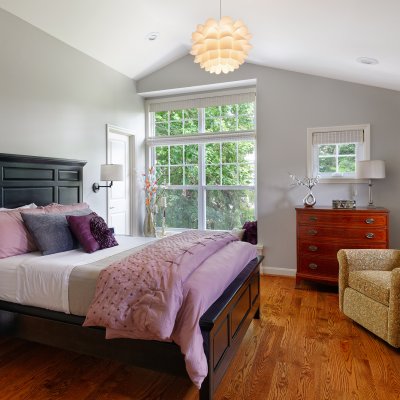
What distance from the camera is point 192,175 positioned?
518 cm

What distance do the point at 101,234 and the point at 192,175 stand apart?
257 centimetres

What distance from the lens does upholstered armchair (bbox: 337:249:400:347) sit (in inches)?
94.0

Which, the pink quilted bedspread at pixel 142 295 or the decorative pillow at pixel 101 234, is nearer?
the pink quilted bedspread at pixel 142 295

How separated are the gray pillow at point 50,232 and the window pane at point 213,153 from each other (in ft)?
9.06

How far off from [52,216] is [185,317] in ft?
5.25

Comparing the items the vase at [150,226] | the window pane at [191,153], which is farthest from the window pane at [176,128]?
the vase at [150,226]

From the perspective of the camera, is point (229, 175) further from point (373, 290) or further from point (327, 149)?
point (373, 290)

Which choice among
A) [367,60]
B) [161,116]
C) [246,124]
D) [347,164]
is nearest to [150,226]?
[161,116]

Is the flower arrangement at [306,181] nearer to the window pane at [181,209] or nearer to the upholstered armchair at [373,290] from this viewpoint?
the upholstered armchair at [373,290]

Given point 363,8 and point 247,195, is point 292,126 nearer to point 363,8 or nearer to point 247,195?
point 247,195

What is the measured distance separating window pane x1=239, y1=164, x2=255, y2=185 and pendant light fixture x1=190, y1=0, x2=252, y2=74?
2.49 metres

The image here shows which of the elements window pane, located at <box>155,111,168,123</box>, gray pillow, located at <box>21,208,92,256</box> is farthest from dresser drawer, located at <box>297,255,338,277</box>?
window pane, located at <box>155,111,168,123</box>

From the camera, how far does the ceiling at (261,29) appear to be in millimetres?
2523

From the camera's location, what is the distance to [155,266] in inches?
75.9
